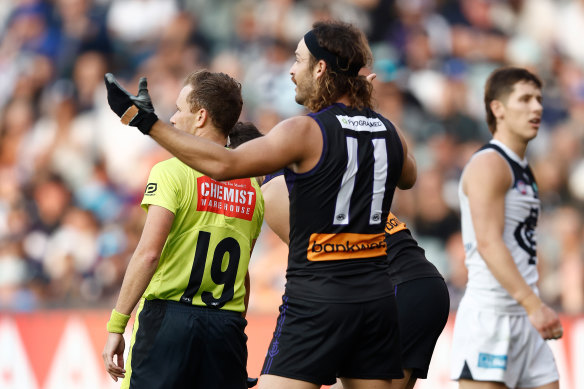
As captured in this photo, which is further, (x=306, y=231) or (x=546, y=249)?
(x=546, y=249)

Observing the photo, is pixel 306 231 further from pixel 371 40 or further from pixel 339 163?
pixel 371 40

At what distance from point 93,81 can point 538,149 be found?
5.99m

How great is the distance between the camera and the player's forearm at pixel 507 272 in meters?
4.68

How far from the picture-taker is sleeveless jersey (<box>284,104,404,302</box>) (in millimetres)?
3934

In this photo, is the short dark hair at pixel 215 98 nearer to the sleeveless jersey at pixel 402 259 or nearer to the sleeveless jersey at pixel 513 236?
the sleeveless jersey at pixel 402 259

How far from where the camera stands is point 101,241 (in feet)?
36.0

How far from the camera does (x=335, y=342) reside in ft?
12.9

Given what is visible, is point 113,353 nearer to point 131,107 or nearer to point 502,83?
point 131,107

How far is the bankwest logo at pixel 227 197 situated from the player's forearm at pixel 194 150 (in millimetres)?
913

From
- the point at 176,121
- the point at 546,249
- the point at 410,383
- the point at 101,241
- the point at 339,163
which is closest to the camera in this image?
the point at 339,163

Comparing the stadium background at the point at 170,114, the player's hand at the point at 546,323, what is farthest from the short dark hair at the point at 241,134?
the stadium background at the point at 170,114

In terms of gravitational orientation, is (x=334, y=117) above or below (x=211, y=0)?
below

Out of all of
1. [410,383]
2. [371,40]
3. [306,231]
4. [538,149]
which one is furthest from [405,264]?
[371,40]

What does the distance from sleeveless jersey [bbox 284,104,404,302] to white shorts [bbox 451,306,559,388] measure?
112cm
